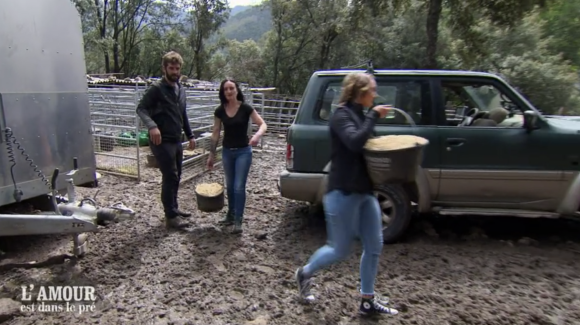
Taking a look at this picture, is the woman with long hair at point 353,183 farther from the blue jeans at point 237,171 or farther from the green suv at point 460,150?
the blue jeans at point 237,171

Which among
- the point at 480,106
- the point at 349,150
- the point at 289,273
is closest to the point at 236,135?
the point at 289,273

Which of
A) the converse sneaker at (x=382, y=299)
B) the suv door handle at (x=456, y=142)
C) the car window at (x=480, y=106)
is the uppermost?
the car window at (x=480, y=106)

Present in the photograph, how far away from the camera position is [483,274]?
11.6 feet

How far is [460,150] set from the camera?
4133 millimetres

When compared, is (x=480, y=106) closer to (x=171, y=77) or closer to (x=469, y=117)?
(x=469, y=117)

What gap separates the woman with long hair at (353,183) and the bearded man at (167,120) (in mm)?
2222

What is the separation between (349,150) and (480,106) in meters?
2.53

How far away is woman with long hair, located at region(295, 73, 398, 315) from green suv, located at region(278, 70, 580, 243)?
4.80ft

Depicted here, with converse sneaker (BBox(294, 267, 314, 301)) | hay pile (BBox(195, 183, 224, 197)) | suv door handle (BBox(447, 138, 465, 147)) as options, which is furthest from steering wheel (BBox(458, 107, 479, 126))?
hay pile (BBox(195, 183, 224, 197))

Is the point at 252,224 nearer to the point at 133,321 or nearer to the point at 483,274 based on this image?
the point at 133,321

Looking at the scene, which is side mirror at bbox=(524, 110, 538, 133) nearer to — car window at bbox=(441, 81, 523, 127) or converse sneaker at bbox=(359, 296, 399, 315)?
car window at bbox=(441, 81, 523, 127)

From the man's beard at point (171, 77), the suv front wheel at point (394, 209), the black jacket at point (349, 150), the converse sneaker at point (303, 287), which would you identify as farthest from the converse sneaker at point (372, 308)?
the man's beard at point (171, 77)

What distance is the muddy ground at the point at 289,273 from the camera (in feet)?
9.57

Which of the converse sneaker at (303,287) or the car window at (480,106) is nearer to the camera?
the converse sneaker at (303,287)
